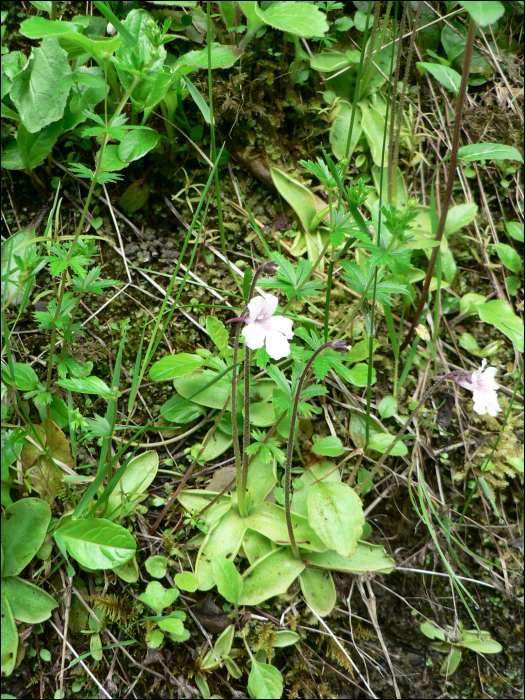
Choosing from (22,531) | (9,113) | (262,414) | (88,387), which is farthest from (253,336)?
(9,113)

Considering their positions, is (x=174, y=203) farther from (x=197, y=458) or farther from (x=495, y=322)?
(x=495, y=322)

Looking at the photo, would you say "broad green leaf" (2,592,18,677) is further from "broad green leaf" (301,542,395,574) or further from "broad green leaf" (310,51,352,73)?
"broad green leaf" (310,51,352,73)

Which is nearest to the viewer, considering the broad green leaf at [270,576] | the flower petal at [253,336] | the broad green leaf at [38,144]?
the flower petal at [253,336]

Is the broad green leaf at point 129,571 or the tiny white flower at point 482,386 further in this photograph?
the broad green leaf at point 129,571

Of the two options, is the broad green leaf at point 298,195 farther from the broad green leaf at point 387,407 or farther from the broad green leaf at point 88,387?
the broad green leaf at point 88,387

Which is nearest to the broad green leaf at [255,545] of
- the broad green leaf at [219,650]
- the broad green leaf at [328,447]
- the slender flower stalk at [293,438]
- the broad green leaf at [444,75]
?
the slender flower stalk at [293,438]

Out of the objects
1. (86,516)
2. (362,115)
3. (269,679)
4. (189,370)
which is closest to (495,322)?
(362,115)

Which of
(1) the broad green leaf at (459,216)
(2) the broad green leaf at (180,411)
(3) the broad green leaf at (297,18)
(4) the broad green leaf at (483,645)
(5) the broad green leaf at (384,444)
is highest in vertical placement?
(3) the broad green leaf at (297,18)
